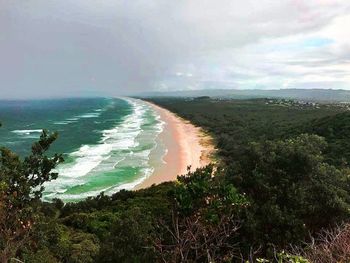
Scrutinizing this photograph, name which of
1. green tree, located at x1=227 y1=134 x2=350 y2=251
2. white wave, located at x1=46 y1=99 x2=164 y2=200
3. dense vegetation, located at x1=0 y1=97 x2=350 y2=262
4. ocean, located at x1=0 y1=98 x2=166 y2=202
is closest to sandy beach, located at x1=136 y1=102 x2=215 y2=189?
ocean, located at x1=0 y1=98 x2=166 y2=202

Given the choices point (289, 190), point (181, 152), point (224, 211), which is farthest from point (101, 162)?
point (224, 211)

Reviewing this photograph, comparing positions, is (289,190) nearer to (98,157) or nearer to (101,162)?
(101,162)

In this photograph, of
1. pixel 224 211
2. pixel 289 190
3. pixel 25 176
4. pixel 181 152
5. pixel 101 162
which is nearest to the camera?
pixel 224 211

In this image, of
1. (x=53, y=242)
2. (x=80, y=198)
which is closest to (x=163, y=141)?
(x=80, y=198)

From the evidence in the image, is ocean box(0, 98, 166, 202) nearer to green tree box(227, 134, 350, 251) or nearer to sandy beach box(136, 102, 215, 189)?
sandy beach box(136, 102, 215, 189)

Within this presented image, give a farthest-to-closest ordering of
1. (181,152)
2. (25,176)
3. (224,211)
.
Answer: (181,152)
(25,176)
(224,211)

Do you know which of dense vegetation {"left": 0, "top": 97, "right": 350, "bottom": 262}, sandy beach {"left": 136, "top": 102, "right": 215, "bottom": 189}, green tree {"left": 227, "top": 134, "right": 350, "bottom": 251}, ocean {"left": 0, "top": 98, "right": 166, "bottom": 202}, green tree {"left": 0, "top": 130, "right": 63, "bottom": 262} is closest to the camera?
dense vegetation {"left": 0, "top": 97, "right": 350, "bottom": 262}

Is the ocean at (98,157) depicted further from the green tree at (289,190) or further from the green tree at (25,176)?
the green tree at (289,190)

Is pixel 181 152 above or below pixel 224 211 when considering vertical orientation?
Result: below

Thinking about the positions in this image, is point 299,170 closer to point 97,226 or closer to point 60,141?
point 97,226
